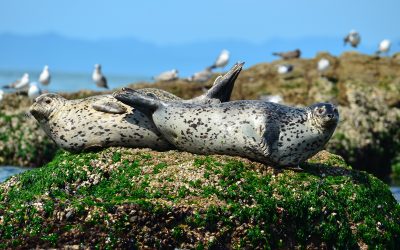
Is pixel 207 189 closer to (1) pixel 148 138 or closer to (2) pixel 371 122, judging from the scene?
(1) pixel 148 138

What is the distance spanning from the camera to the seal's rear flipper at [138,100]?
35.7ft

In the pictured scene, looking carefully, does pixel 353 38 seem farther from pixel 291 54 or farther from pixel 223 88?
pixel 223 88

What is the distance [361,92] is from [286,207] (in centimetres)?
1233

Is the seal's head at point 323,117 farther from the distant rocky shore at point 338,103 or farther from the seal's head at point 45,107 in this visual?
the distant rocky shore at point 338,103

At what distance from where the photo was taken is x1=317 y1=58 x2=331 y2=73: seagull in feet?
77.6

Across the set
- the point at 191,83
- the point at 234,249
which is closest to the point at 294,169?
the point at 234,249

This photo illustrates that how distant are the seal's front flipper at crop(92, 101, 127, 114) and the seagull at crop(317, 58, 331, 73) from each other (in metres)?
12.9

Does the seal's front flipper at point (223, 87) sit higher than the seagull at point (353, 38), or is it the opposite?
the seagull at point (353, 38)

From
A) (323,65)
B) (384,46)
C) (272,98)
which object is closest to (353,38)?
(384,46)

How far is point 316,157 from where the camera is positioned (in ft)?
39.1

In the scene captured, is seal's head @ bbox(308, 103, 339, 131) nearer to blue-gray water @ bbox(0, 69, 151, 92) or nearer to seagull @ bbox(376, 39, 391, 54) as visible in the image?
seagull @ bbox(376, 39, 391, 54)

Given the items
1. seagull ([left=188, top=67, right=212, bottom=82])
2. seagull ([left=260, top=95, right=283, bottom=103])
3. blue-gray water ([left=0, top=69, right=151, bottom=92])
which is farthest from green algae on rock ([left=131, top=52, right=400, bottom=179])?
blue-gray water ([left=0, top=69, right=151, bottom=92])

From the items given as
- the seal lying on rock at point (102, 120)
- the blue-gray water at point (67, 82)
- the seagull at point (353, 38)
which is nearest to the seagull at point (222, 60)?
the seagull at point (353, 38)

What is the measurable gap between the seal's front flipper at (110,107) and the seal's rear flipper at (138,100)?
0.88 ft
